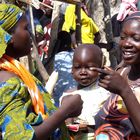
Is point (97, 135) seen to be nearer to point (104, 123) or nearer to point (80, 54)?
point (104, 123)

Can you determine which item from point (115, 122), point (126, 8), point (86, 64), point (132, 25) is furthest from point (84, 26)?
point (115, 122)

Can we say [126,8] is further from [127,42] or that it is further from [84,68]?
[127,42]

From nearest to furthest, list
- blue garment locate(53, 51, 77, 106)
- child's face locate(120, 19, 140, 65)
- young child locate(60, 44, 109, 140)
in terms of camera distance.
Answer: child's face locate(120, 19, 140, 65) → young child locate(60, 44, 109, 140) → blue garment locate(53, 51, 77, 106)

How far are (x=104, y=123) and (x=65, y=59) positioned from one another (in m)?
3.11

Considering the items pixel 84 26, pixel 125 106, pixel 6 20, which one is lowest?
pixel 84 26

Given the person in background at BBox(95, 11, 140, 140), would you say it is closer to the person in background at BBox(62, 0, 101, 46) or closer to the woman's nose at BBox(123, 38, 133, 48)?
the woman's nose at BBox(123, 38, 133, 48)

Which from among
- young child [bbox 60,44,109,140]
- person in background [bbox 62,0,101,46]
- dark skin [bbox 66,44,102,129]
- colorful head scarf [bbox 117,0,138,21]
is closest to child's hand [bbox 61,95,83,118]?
young child [bbox 60,44,109,140]

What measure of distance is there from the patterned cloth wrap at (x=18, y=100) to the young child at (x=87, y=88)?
2.38 feet

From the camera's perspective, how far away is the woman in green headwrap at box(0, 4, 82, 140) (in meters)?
2.31

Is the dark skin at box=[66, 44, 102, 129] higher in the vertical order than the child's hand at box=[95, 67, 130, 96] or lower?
lower

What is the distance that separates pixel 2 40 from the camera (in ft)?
8.34

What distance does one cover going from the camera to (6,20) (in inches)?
102

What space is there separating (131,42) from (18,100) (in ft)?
2.62

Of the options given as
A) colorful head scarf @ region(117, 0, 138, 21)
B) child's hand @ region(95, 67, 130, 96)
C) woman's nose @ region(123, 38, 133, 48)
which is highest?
woman's nose @ region(123, 38, 133, 48)
